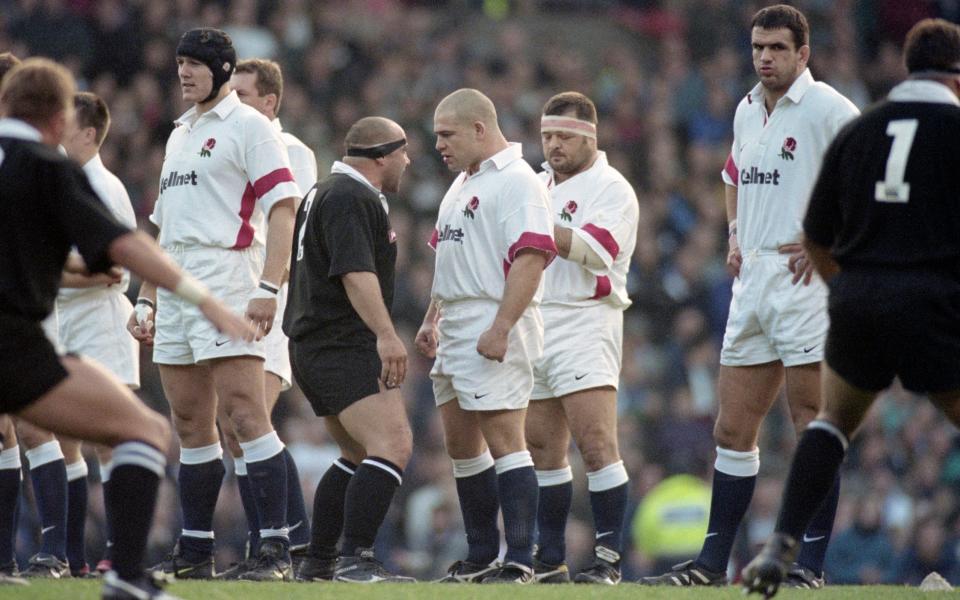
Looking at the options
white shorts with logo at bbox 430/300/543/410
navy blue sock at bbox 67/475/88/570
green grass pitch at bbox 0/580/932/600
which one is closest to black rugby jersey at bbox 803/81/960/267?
green grass pitch at bbox 0/580/932/600

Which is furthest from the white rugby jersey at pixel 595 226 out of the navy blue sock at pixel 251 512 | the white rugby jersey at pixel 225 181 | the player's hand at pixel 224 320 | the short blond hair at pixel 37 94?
the short blond hair at pixel 37 94

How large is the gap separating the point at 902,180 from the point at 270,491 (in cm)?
402

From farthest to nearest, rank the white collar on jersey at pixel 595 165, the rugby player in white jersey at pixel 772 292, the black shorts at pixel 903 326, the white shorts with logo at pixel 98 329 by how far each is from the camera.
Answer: the white collar on jersey at pixel 595 165 < the white shorts with logo at pixel 98 329 < the rugby player in white jersey at pixel 772 292 < the black shorts at pixel 903 326

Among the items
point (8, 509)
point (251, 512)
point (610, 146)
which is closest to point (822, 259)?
point (251, 512)

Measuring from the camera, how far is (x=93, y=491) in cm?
1340

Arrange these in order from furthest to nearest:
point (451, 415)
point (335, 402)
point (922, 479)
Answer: point (922, 479) < point (451, 415) < point (335, 402)

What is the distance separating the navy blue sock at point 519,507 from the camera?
872 cm

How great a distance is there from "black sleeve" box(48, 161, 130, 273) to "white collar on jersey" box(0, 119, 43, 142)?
0.24 m

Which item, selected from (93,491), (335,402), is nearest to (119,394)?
(335,402)

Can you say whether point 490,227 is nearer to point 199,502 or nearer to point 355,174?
point 355,174

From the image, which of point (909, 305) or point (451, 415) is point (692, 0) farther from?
point (909, 305)

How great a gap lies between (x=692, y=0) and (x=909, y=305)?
16.2 m

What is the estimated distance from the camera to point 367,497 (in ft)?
26.9

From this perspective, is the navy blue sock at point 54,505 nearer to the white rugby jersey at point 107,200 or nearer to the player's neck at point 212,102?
the white rugby jersey at point 107,200
